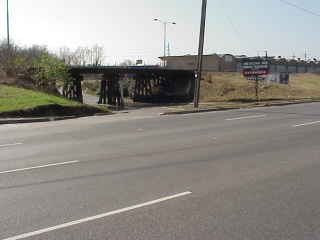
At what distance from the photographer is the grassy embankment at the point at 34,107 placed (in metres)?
23.0

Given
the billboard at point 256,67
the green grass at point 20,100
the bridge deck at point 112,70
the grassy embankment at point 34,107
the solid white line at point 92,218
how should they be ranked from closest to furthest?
1. the solid white line at point 92,218
2. the grassy embankment at point 34,107
3. the green grass at point 20,100
4. the billboard at point 256,67
5. the bridge deck at point 112,70

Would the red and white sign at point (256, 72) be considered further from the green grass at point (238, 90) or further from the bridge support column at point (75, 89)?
the bridge support column at point (75, 89)

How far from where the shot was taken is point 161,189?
711 centimetres

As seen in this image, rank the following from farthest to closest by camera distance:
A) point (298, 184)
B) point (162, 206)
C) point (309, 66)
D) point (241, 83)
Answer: point (309, 66)
point (241, 83)
point (298, 184)
point (162, 206)

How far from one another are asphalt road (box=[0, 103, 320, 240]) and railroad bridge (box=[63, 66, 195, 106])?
3436 cm

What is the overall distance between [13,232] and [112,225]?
112 centimetres

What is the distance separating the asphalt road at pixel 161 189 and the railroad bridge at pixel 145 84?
34.4 meters

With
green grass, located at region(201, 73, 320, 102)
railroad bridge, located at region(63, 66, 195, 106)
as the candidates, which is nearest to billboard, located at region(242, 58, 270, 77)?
green grass, located at region(201, 73, 320, 102)

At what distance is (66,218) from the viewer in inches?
223

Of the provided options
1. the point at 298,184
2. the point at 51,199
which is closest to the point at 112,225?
the point at 51,199

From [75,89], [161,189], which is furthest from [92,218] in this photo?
[75,89]

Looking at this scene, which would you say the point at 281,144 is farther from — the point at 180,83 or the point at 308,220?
the point at 180,83

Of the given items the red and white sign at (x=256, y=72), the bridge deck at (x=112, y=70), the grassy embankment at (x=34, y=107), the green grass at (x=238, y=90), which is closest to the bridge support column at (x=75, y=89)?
the bridge deck at (x=112, y=70)

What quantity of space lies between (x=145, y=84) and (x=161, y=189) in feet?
168
